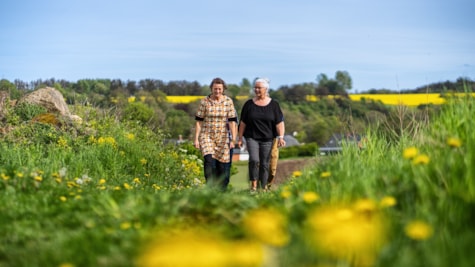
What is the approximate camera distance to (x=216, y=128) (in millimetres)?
11023

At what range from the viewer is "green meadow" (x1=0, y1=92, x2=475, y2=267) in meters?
3.54

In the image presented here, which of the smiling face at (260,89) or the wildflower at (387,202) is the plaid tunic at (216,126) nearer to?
the smiling face at (260,89)

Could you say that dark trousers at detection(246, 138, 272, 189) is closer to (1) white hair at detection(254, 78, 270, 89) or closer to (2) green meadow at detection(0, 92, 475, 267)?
(1) white hair at detection(254, 78, 270, 89)

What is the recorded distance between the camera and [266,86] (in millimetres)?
11148

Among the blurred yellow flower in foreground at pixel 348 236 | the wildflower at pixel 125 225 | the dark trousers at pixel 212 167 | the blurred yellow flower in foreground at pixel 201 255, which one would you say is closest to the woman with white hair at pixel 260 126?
the dark trousers at pixel 212 167

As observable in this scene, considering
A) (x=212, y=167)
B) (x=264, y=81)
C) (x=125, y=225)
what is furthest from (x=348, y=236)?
(x=264, y=81)

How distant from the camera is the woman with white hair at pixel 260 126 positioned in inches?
440

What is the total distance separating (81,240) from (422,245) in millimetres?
2216

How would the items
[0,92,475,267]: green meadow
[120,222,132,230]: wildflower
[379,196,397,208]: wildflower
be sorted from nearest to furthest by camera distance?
[0,92,475,267]: green meadow
[379,196,397,208]: wildflower
[120,222,132,230]: wildflower

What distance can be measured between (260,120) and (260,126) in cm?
10

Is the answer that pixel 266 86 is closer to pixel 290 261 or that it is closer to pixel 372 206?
pixel 372 206

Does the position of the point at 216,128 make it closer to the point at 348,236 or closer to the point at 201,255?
the point at 348,236

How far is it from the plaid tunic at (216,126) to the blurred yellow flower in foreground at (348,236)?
6.77m

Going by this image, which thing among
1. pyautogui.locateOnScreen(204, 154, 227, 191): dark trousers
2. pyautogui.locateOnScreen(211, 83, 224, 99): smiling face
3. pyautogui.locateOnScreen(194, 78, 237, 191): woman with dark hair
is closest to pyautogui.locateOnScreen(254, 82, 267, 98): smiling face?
pyautogui.locateOnScreen(194, 78, 237, 191): woman with dark hair
